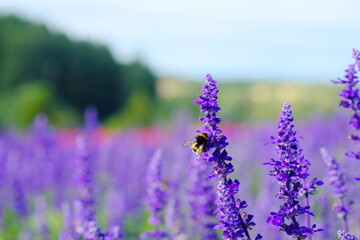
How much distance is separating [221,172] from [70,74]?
103ft

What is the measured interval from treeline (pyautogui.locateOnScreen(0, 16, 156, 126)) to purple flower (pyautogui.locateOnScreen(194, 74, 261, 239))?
2760 centimetres

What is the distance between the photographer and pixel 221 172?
2717 millimetres

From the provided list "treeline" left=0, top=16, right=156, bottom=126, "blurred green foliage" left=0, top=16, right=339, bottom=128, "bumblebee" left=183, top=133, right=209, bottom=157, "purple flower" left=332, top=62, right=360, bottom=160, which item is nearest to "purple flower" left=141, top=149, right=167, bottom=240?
"bumblebee" left=183, top=133, right=209, bottom=157

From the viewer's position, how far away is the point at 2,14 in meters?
37.4

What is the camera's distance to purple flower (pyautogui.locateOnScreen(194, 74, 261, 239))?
2.67m

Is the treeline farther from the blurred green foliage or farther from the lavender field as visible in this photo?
the lavender field

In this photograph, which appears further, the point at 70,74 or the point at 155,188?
the point at 70,74

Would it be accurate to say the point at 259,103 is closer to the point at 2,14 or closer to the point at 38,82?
the point at 38,82

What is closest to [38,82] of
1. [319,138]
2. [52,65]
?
A: [52,65]

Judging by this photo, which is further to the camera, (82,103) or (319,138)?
(82,103)

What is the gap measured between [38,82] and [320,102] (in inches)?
593

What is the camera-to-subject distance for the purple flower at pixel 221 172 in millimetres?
2668

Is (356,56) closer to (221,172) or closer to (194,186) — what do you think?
(221,172)

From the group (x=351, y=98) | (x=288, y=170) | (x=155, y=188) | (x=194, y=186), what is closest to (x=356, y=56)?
(x=351, y=98)
